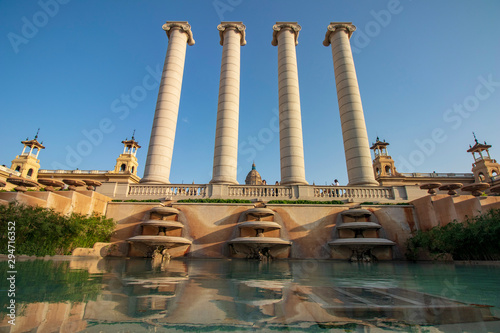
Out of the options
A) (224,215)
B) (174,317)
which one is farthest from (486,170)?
(174,317)

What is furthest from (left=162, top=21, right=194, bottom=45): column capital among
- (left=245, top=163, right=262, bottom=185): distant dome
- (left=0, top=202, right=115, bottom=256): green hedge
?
(left=245, top=163, right=262, bottom=185): distant dome

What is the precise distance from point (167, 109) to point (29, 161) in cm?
5342

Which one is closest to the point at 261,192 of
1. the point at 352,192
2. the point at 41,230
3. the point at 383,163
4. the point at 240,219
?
the point at 240,219

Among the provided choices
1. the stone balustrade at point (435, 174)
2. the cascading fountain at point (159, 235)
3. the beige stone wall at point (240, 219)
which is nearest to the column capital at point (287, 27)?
the beige stone wall at point (240, 219)

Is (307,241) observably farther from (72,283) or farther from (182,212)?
(72,283)

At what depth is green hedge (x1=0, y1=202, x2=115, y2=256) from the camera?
11172 millimetres

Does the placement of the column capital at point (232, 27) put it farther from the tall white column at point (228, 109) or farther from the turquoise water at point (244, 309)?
the turquoise water at point (244, 309)

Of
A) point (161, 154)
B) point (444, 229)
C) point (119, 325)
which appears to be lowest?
point (119, 325)

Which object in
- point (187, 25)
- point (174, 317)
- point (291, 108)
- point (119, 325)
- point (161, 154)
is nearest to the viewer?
point (119, 325)

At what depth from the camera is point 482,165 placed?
57000 millimetres

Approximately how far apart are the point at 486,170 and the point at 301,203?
6139 centimetres

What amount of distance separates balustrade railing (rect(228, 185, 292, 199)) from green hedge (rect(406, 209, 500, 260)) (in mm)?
9881

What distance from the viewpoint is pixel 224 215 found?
1814cm

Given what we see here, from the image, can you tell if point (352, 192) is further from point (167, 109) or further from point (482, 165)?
point (482, 165)
